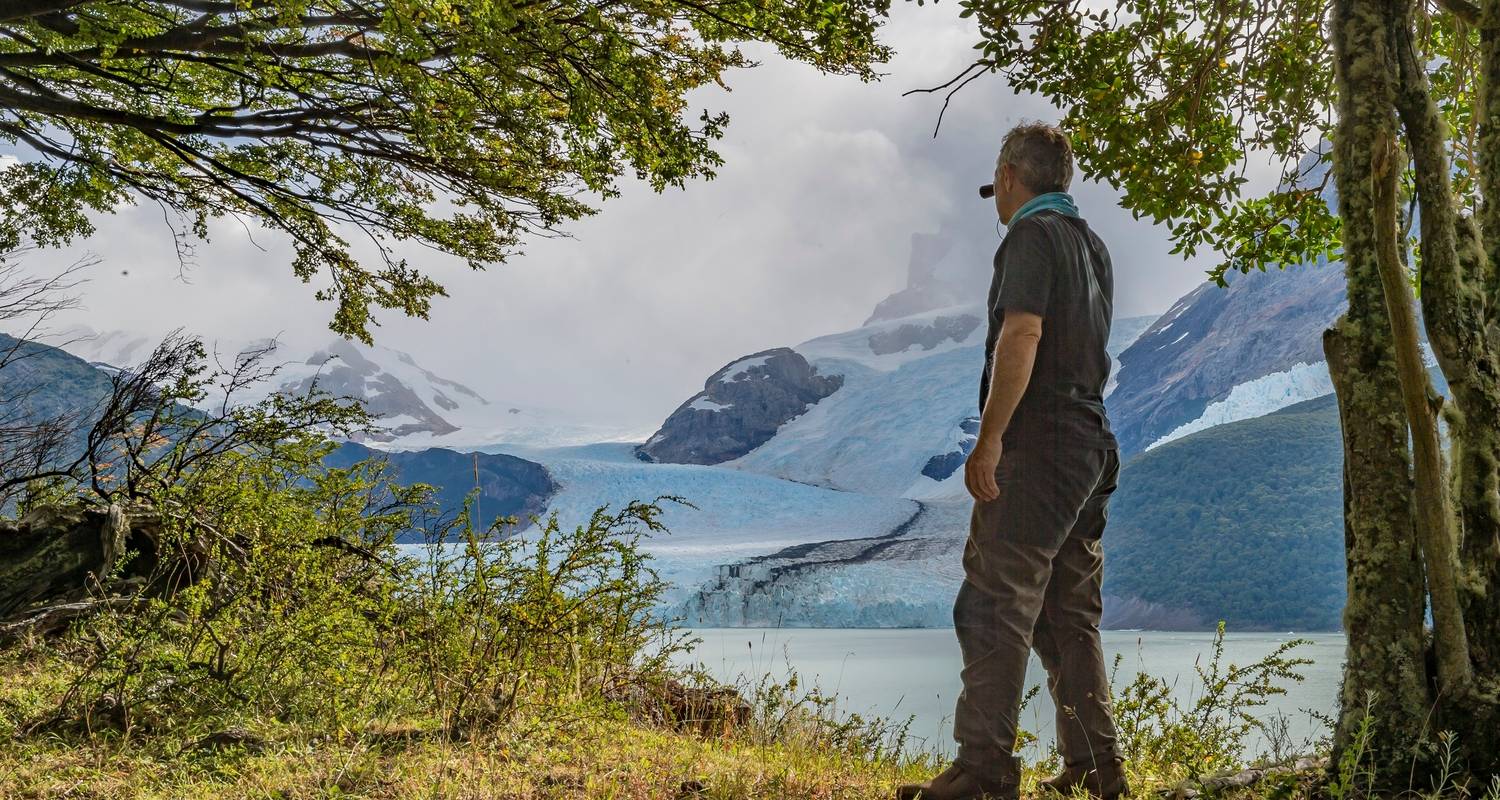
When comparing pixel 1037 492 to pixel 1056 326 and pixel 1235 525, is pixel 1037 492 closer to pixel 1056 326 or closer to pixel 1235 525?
pixel 1056 326

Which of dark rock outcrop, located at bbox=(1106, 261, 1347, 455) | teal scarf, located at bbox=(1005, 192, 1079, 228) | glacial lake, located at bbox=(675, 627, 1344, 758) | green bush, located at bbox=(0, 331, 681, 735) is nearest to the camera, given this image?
teal scarf, located at bbox=(1005, 192, 1079, 228)

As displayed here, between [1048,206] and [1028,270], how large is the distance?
28cm

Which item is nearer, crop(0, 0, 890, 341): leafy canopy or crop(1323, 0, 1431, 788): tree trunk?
crop(1323, 0, 1431, 788): tree trunk

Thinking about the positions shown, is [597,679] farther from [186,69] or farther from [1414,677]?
[186,69]

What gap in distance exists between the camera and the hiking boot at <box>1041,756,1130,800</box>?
263 cm

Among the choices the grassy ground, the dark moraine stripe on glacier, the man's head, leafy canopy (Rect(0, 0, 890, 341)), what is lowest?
the dark moraine stripe on glacier

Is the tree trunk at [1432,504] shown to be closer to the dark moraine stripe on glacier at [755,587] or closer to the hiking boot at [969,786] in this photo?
the hiking boot at [969,786]

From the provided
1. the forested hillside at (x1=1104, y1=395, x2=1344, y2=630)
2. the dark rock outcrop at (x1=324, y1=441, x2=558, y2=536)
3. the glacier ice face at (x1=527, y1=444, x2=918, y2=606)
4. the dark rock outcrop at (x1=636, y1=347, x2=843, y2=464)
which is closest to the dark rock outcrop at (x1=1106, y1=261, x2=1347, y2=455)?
the forested hillside at (x1=1104, y1=395, x2=1344, y2=630)

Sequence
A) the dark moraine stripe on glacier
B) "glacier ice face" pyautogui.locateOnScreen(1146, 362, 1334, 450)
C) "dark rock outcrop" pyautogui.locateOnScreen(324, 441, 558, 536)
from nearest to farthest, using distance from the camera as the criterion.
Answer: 1. the dark moraine stripe on glacier
2. "glacier ice face" pyautogui.locateOnScreen(1146, 362, 1334, 450)
3. "dark rock outcrop" pyautogui.locateOnScreen(324, 441, 558, 536)

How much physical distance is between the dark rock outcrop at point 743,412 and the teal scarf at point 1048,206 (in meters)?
61.1

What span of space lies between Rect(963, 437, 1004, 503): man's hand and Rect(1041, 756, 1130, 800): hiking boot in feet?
2.98

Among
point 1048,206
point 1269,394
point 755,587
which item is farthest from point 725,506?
point 1048,206

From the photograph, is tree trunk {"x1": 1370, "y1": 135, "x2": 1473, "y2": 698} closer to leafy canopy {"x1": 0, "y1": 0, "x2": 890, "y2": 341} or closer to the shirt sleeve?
the shirt sleeve

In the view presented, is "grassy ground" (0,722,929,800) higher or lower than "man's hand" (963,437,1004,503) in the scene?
lower
